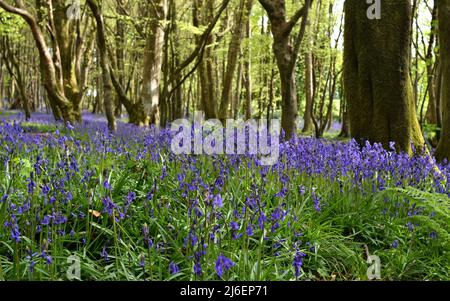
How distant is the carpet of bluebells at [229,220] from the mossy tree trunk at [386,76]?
1.14 metres

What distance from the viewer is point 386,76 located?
5629mm

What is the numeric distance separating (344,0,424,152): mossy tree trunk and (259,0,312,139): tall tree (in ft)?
5.45

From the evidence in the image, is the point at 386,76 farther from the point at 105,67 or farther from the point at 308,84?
the point at 308,84

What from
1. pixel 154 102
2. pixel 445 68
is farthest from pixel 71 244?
pixel 154 102

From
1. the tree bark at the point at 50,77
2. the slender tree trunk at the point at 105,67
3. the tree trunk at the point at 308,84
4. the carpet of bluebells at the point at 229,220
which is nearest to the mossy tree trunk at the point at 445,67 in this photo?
the carpet of bluebells at the point at 229,220

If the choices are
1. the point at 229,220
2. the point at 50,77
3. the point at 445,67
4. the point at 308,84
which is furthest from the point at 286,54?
the point at 308,84

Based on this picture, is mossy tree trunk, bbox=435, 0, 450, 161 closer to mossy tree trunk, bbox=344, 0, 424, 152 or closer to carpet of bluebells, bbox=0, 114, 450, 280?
mossy tree trunk, bbox=344, 0, 424, 152

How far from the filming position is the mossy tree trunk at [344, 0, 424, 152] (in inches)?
221

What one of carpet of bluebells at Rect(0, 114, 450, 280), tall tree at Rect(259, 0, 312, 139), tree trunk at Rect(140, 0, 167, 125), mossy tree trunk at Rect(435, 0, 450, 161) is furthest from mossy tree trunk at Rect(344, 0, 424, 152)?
tree trunk at Rect(140, 0, 167, 125)

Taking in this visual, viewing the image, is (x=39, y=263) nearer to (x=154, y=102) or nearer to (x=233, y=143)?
(x=233, y=143)

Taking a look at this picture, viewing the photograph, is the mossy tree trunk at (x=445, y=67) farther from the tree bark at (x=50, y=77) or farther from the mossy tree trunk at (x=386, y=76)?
the tree bark at (x=50, y=77)
